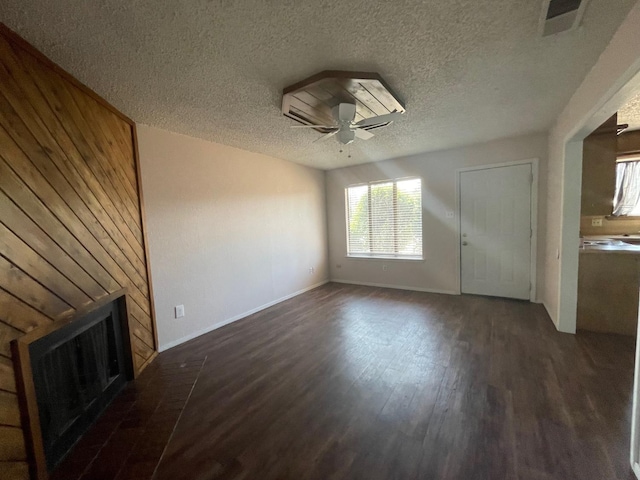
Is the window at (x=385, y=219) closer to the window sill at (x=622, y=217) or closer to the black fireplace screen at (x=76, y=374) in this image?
the window sill at (x=622, y=217)

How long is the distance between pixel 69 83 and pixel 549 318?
5224 millimetres

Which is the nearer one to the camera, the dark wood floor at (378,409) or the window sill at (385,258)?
the dark wood floor at (378,409)

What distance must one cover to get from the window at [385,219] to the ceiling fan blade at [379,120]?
2412 millimetres

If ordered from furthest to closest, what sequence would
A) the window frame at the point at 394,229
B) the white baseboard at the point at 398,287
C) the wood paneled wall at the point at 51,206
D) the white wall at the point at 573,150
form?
the window frame at the point at 394,229 → the white baseboard at the point at 398,287 → the white wall at the point at 573,150 → the wood paneled wall at the point at 51,206

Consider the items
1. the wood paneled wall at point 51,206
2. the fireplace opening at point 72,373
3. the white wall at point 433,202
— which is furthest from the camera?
the white wall at point 433,202

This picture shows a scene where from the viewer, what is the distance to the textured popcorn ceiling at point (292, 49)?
1.31 meters

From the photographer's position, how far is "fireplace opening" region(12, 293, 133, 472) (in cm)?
134

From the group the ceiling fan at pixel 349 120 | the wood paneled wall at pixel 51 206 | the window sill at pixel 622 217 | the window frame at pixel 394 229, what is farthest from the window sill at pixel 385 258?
the wood paneled wall at pixel 51 206

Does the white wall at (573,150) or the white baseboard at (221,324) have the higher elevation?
the white wall at (573,150)

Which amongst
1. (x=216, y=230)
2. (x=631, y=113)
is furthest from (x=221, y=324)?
(x=631, y=113)

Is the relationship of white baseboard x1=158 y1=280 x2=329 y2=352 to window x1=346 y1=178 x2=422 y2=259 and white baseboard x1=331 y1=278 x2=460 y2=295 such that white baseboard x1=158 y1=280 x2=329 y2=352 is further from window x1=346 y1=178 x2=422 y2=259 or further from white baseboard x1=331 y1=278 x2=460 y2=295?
window x1=346 y1=178 x2=422 y2=259

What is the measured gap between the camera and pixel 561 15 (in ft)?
4.59

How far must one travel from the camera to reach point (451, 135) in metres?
3.47

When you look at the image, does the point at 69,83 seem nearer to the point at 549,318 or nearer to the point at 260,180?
the point at 260,180
